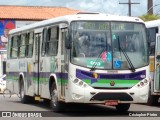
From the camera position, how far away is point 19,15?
72312 mm

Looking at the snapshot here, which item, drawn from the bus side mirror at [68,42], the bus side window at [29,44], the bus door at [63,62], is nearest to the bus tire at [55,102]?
the bus door at [63,62]

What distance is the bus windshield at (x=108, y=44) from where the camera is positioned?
16.1 m

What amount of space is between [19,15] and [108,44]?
2240 inches

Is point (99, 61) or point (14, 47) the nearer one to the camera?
point (99, 61)

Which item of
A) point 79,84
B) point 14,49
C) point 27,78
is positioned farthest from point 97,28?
point 14,49

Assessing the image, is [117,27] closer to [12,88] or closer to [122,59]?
[122,59]

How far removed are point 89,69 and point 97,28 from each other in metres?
1.36

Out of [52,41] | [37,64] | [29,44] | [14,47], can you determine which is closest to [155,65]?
[37,64]

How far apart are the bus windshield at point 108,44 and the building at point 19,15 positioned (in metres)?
51.5

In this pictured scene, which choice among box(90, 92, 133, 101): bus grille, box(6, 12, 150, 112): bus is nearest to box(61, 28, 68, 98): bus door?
box(6, 12, 150, 112): bus

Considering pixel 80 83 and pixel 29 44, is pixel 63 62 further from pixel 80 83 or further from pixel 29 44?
pixel 29 44

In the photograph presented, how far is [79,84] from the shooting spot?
15.9 metres

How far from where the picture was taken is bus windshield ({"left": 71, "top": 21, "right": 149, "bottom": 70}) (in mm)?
16125

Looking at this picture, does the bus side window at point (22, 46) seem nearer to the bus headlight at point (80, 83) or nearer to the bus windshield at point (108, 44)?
the bus windshield at point (108, 44)
